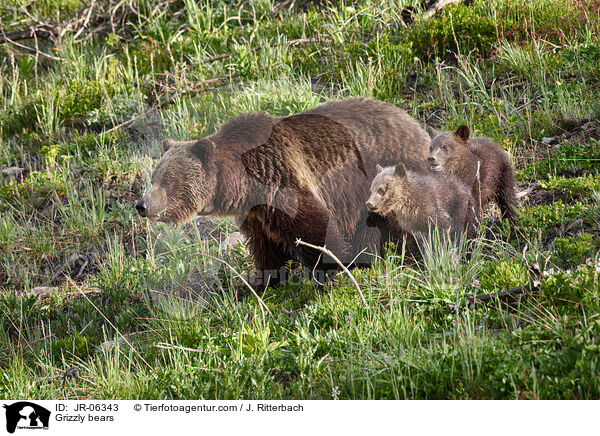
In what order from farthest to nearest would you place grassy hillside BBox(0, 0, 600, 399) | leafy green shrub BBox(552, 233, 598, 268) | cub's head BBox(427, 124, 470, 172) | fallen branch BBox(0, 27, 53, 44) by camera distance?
1. fallen branch BBox(0, 27, 53, 44)
2. cub's head BBox(427, 124, 470, 172)
3. leafy green shrub BBox(552, 233, 598, 268)
4. grassy hillside BBox(0, 0, 600, 399)

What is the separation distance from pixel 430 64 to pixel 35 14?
792cm

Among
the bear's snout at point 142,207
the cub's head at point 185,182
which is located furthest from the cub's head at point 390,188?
the bear's snout at point 142,207

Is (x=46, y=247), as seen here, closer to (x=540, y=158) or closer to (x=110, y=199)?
(x=110, y=199)

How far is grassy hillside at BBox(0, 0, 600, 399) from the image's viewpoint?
3.33 m

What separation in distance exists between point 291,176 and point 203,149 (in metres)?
0.75

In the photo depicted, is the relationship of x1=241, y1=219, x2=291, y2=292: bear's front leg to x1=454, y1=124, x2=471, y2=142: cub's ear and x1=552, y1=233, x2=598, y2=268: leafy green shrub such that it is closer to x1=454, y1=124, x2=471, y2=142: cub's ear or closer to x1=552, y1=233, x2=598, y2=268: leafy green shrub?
x1=454, y1=124, x2=471, y2=142: cub's ear

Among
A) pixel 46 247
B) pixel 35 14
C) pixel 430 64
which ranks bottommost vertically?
pixel 46 247

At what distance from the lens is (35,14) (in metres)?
11.4

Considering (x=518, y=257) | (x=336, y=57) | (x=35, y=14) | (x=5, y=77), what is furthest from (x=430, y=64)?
(x=35, y=14)

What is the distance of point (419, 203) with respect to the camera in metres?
4.77

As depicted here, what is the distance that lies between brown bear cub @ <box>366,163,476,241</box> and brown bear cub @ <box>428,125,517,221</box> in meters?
0.25

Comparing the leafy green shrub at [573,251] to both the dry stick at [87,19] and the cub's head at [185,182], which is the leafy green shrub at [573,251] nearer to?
the cub's head at [185,182]
